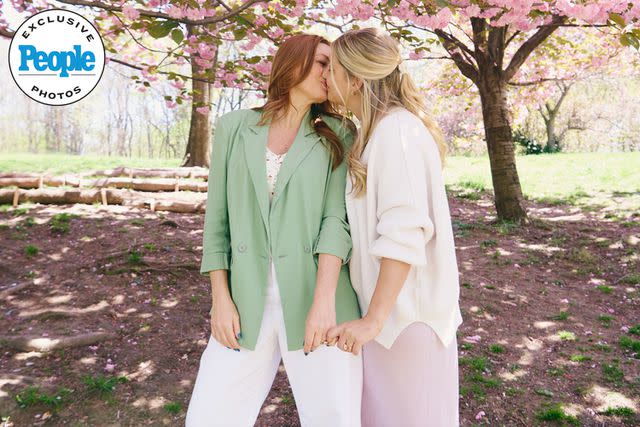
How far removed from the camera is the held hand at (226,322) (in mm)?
1783

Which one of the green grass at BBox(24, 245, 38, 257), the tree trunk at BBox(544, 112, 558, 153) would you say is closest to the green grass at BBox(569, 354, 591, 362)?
the green grass at BBox(24, 245, 38, 257)

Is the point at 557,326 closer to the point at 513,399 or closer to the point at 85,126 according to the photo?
the point at 513,399

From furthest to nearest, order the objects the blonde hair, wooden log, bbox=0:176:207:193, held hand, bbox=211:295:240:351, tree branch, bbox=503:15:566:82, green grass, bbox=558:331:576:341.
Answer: wooden log, bbox=0:176:207:193
tree branch, bbox=503:15:566:82
green grass, bbox=558:331:576:341
held hand, bbox=211:295:240:351
the blonde hair

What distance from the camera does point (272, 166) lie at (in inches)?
74.7

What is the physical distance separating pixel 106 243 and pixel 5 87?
98.7 ft

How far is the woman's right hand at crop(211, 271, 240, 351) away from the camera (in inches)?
70.2

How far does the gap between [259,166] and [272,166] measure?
72 mm

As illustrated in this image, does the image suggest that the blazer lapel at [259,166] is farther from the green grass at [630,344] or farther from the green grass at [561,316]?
the green grass at [561,316]

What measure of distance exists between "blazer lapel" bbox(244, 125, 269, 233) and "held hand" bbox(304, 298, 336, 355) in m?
0.32

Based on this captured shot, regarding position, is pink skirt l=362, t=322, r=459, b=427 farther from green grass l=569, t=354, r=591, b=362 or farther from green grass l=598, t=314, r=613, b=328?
green grass l=598, t=314, r=613, b=328

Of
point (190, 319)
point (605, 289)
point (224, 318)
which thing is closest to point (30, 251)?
point (190, 319)

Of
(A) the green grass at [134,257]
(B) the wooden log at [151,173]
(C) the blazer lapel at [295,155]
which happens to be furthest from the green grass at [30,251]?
(C) the blazer lapel at [295,155]

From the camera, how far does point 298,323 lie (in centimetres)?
177

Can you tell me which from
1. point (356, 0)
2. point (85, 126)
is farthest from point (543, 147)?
point (85, 126)
